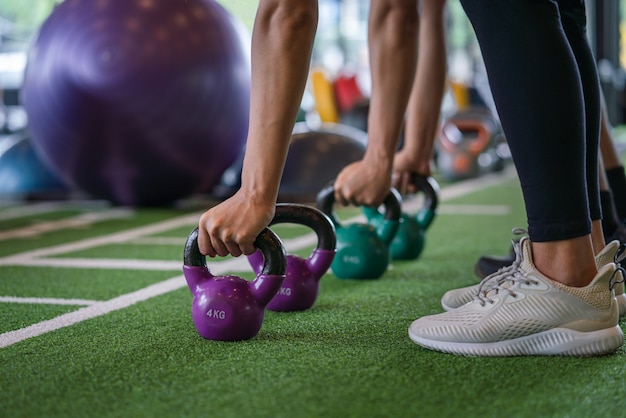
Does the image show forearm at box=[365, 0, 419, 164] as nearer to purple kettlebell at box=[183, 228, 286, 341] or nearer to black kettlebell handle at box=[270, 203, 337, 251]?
black kettlebell handle at box=[270, 203, 337, 251]

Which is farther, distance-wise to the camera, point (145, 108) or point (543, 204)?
point (145, 108)

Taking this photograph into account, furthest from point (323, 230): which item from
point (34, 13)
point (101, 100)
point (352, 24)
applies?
point (352, 24)

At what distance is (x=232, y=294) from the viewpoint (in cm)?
195

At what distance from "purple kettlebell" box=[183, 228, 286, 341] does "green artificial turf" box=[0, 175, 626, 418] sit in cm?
4

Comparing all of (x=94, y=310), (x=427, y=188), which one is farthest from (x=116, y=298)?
(x=427, y=188)

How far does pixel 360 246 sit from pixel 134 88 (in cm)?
226

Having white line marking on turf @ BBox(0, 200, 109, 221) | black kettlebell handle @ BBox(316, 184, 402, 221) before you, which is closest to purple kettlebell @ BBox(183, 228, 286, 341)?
black kettlebell handle @ BBox(316, 184, 402, 221)

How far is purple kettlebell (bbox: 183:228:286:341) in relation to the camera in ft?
6.31

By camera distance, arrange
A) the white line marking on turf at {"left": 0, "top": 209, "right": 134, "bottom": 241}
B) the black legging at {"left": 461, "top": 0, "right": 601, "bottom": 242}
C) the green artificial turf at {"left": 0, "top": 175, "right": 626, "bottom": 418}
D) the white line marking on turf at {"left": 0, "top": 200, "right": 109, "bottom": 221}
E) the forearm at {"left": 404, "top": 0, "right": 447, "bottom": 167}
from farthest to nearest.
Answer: the white line marking on turf at {"left": 0, "top": 200, "right": 109, "bottom": 221}, the white line marking on turf at {"left": 0, "top": 209, "right": 134, "bottom": 241}, the forearm at {"left": 404, "top": 0, "right": 447, "bottom": 167}, the black legging at {"left": 461, "top": 0, "right": 601, "bottom": 242}, the green artificial turf at {"left": 0, "top": 175, "right": 626, "bottom": 418}

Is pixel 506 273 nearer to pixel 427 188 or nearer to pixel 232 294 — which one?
pixel 232 294

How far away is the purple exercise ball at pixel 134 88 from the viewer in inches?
180

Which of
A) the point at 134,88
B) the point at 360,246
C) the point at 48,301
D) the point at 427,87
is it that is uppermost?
the point at 427,87

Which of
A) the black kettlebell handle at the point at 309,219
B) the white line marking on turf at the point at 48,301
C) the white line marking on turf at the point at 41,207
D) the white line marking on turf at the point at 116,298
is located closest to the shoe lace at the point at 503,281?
the black kettlebell handle at the point at 309,219

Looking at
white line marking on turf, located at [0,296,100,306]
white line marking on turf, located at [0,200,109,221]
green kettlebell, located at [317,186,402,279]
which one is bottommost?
white line marking on turf, located at [0,200,109,221]
